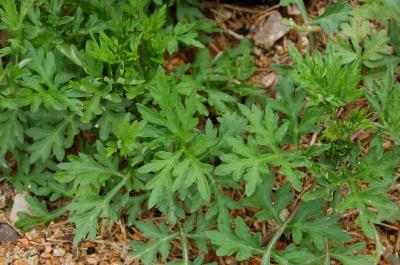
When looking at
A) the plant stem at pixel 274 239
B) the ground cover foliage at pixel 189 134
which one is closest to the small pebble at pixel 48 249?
the ground cover foliage at pixel 189 134

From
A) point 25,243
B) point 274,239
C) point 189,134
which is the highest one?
point 189,134

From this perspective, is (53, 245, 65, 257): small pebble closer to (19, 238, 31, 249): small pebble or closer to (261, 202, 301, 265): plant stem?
(19, 238, 31, 249): small pebble

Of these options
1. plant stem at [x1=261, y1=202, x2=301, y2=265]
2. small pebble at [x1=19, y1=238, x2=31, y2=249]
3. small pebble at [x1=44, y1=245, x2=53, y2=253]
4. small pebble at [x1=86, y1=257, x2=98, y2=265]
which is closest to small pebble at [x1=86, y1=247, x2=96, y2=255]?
small pebble at [x1=86, y1=257, x2=98, y2=265]

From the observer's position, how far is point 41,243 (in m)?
3.29

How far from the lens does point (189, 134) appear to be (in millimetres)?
2971

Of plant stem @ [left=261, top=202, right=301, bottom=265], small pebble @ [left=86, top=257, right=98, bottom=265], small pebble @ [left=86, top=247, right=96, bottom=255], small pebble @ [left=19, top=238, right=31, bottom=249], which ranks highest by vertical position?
plant stem @ [left=261, top=202, right=301, bottom=265]

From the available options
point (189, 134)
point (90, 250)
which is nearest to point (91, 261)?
point (90, 250)

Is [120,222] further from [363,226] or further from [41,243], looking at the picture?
[363,226]

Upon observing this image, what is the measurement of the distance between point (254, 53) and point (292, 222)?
1340 millimetres

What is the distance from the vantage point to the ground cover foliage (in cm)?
284

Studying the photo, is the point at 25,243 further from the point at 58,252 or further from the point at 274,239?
the point at 274,239

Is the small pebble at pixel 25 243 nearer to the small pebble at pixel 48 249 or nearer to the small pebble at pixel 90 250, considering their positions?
the small pebble at pixel 48 249

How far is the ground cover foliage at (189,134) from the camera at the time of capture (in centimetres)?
284

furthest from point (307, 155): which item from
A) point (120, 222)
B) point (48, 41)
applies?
point (48, 41)
